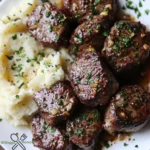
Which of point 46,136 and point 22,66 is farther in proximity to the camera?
point 22,66

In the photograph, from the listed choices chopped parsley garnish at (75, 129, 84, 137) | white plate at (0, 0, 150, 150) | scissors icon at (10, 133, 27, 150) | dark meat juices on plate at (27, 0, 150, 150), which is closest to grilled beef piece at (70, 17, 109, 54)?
dark meat juices on plate at (27, 0, 150, 150)

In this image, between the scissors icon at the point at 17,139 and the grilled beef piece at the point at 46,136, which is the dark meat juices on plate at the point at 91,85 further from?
the scissors icon at the point at 17,139

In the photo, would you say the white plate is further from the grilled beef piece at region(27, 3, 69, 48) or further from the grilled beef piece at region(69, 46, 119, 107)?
the grilled beef piece at region(69, 46, 119, 107)

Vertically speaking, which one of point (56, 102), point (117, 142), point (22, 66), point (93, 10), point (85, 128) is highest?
point (93, 10)

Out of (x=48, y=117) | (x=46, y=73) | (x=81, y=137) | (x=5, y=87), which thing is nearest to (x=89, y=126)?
(x=81, y=137)

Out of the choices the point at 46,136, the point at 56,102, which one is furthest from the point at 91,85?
the point at 46,136

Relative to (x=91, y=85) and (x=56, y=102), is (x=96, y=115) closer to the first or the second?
(x=91, y=85)
